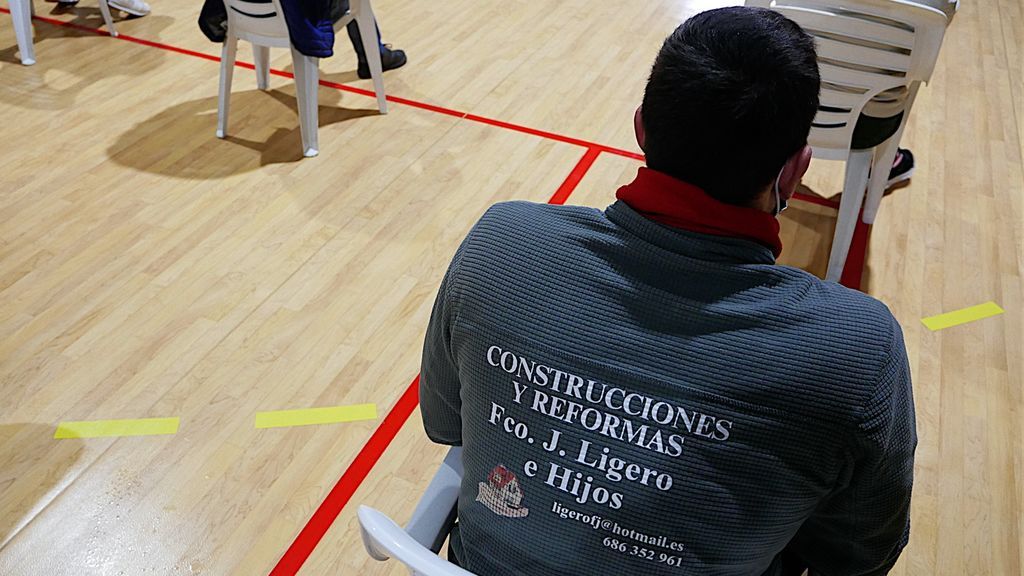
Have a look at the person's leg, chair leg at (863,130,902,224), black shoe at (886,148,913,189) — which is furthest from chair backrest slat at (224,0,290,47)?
black shoe at (886,148,913,189)

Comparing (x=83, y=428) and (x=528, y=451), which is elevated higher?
(x=528, y=451)

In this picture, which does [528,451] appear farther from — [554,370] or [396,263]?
[396,263]

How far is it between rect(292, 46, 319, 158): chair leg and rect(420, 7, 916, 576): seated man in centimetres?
224

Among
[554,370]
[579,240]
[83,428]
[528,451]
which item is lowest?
[83,428]

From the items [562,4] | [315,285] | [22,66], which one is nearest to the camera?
[315,285]

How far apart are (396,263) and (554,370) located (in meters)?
1.77

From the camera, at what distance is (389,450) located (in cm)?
207

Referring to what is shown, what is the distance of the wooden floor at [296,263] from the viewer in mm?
1941

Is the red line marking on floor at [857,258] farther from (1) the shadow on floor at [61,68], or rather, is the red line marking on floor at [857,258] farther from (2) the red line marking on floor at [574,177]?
(1) the shadow on floor at [61,68]

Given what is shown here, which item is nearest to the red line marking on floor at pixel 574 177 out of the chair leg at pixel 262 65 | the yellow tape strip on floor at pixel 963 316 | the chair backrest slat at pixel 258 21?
the chair backrest slat at pixel 258 21

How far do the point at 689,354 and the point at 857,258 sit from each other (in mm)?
2127

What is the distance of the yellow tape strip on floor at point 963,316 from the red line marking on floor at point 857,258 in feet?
0.78

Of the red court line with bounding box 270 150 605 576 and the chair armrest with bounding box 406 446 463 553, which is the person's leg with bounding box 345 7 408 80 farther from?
the chair armrest with bounding box 406 446 463 553

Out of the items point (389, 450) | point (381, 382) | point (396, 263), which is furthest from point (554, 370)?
point (396, 263)
